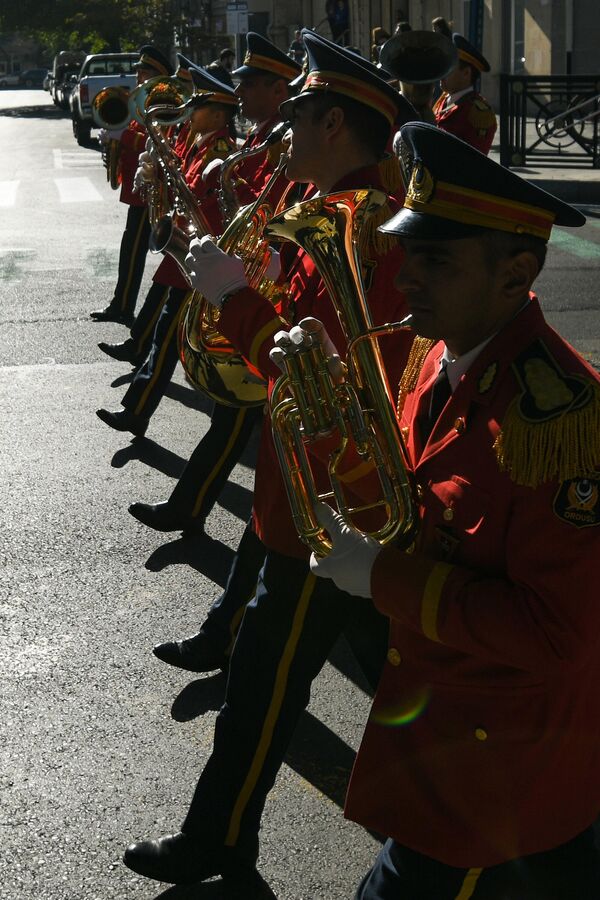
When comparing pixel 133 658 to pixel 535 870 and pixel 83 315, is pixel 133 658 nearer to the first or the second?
pixel 535 870

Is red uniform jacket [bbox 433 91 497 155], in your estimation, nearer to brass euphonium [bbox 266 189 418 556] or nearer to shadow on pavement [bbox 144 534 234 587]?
shadow on pavement [bbox 144 534 234 587]

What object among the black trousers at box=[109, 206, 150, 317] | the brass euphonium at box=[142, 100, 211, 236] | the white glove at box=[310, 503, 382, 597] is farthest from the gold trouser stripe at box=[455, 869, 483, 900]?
the black trousers at box=[109, 206, 150, 317]

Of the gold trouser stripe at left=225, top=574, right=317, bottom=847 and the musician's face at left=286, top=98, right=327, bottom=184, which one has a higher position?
the musician's face at left=286, top=98, right=327, bottom=184

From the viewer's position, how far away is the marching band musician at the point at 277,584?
10.6 feet

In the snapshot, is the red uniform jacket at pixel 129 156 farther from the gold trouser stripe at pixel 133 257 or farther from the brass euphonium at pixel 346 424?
the brass euphonium at pixel 346 424

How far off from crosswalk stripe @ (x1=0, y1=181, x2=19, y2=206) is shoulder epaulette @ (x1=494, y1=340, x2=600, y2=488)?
15585mm

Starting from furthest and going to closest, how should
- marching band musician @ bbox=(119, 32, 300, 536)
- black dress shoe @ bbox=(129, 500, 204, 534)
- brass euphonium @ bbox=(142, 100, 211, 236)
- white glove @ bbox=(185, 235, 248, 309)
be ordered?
black dress shoe @ bbox=(129, 500, 204, 534) → marching band musician @ bbox=(119, 32, 300, 536) → brass euphonium @ bbox=(142, 100, 211, 236) → white glove @ bbox=(185, 235, 248, 309)

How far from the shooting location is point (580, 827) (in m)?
2.29

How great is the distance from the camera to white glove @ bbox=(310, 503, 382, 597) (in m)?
2.34

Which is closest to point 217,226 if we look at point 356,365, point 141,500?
point 141,500

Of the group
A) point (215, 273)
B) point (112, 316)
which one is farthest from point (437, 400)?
point (112, 316)

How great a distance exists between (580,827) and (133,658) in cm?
258

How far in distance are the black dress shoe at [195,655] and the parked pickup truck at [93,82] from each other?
2371 centimetres

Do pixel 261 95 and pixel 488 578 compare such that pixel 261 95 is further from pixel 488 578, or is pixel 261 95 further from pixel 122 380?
pixel 488 578
